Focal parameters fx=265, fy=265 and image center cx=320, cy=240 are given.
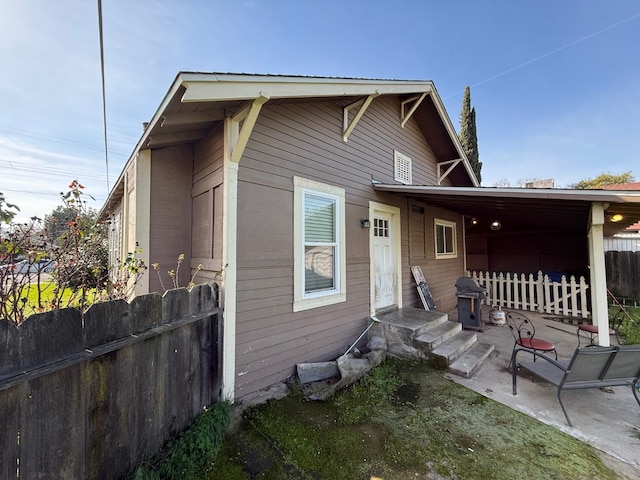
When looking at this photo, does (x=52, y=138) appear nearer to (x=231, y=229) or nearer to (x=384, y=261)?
(x=231, y=229)

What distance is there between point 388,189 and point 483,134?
15.5 m

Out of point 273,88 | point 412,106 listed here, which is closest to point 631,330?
point 412,106

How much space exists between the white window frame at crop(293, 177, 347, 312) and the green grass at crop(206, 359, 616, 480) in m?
A: 1.29

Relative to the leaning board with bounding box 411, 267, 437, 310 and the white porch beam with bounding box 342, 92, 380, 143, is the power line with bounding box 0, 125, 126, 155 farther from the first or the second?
the leaning board with bounding box 411, 267, 437, 310

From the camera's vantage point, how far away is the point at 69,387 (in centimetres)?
163

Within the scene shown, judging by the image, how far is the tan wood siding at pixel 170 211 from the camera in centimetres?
371

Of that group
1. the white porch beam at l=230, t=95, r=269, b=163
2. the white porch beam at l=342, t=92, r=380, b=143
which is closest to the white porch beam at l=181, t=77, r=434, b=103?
the white porch beam at l=230, t=95, r=269, b=163

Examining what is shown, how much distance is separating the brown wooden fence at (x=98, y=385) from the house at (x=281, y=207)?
62 cm

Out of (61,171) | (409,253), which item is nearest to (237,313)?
(409,253)

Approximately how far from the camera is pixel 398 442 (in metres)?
2.58

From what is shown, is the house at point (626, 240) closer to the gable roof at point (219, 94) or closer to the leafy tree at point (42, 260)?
→ the gable roof at point (219, 94)

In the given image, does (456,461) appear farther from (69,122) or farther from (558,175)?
(558,175)

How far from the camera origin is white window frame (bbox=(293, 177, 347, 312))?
12.8 ft

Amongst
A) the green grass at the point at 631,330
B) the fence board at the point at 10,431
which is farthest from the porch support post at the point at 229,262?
the green grass at the point at 631,330
